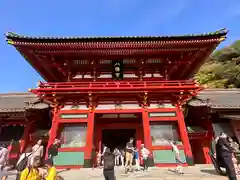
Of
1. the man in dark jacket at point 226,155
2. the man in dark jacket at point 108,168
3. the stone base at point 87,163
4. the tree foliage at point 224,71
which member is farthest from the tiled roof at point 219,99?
the tree foliage at point 224,71

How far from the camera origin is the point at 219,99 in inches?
624

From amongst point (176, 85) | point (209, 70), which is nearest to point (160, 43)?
point (176, 85)

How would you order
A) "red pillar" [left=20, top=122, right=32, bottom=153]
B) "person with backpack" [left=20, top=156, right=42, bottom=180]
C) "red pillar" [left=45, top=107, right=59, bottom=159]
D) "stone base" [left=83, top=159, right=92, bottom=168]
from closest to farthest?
"person with backpack" [left=20, top=156, right=42, bottom=180]
"stone base" [left=83, top=159, right=92, bottom=168]
"red pillar" [left=45, top=107, right=59, bottom=159]
"red pillar" [left=20, top=122, right=32, bottom=153]

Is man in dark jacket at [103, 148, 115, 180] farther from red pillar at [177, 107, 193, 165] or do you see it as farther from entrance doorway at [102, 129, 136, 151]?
entrance doorway at [102, 129, 136, 151]

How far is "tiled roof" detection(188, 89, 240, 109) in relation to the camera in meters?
13.6

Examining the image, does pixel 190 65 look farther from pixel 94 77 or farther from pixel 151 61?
pixel 94 77

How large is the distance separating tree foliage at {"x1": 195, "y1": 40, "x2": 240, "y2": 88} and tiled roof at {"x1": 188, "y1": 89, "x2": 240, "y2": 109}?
14.1 meters

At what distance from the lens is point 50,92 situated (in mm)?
11656

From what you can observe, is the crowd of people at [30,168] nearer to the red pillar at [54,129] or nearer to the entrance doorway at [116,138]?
the red pillar at [54,129]

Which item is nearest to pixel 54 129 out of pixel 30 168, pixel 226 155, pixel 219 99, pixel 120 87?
pixel 120 87

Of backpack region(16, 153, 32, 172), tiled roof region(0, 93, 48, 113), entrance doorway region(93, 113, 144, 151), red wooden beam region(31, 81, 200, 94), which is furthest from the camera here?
tiled roof region(0, 93, 48, 113)

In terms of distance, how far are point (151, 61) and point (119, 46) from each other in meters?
3.00

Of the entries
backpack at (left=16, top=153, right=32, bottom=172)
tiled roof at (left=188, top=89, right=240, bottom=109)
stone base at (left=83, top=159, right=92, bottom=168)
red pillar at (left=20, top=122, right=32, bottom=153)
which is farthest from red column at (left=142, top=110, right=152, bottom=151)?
red pillar at (left=20, top=122, right=32, bottom=153)

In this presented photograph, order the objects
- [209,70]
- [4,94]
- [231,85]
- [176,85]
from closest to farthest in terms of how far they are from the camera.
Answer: [176,85] → [4,94] → [231,85] → [209,70]
